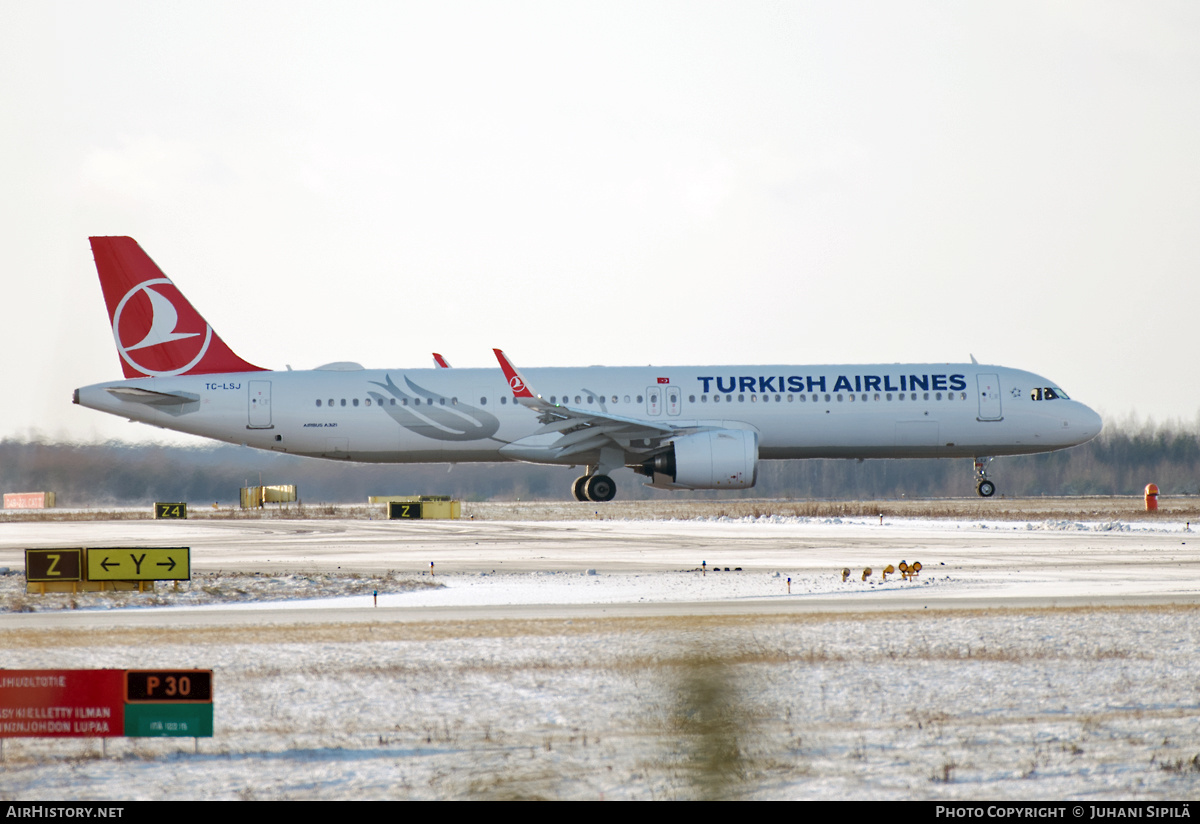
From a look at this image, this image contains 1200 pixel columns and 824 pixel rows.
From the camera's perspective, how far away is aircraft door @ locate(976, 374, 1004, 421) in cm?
3966

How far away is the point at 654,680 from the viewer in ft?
34.3

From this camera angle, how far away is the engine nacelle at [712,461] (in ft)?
122

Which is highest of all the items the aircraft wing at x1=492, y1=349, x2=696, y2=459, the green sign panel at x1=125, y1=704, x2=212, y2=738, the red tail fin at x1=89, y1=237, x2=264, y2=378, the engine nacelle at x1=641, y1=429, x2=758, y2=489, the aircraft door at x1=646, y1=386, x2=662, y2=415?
the red tail fin at x1=89, y1=237, x2=264, y2=378

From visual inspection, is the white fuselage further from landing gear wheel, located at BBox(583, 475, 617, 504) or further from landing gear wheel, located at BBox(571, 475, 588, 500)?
landing gear wheel, located at BBox(571, 475, 588, 500)

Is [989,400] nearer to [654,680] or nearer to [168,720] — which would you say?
[654,680]

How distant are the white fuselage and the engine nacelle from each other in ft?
4.11

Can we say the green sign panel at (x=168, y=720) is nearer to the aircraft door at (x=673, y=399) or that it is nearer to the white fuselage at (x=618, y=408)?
the white fuselage at (x=618, y=408)

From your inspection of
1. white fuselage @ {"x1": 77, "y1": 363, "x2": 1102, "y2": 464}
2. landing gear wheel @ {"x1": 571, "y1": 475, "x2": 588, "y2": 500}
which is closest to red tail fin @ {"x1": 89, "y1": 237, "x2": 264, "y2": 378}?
white fuselage @ {"x1": 77, "y1": 363, "x2": 1102, "y2": 464}

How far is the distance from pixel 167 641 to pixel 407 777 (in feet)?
20.7

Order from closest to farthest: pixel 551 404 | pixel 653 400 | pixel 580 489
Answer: pixel 551 404
pixel 653 400
pixel 580 489

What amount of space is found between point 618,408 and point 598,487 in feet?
9.53

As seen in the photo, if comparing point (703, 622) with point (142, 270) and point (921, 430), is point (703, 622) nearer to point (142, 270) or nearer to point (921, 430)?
point (921, 430)

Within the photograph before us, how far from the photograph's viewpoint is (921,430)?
39469 millimetres

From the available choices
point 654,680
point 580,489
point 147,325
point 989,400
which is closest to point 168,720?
point 654,680
